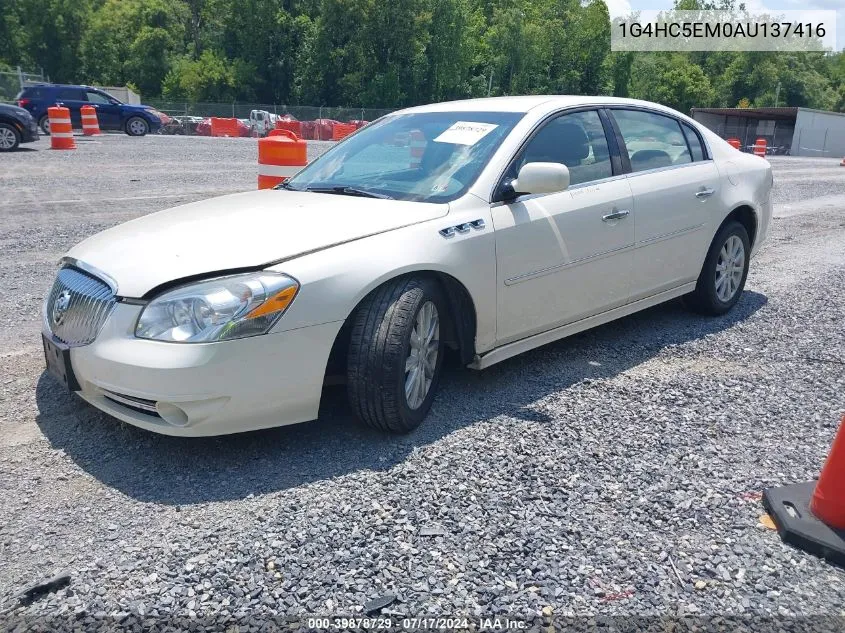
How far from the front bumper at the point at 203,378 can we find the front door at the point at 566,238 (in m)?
1.19

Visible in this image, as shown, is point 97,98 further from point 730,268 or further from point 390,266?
point 390,266

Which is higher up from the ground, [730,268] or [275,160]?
[275,160]

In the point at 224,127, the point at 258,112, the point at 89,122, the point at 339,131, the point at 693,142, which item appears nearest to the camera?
the point at 693,142

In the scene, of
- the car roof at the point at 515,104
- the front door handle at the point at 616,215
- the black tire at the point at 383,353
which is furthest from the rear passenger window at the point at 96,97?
the black tire at the point at 383,353

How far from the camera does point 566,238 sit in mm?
4289

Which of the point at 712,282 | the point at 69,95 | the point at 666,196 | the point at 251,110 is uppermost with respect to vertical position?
the point at 69,95

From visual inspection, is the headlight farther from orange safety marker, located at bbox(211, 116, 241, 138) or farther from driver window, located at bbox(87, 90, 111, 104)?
orange safety marker, located at bbox(211, 116, 241, 138)

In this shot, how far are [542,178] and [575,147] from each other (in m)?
0.83

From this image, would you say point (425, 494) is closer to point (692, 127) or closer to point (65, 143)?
point (692, 127)

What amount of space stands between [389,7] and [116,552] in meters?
59.4

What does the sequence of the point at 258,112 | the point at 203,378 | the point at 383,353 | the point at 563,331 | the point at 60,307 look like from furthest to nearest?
the point at 258,112 < the point at 563,331 < the point at 60,307 < the point at 383,353 < the point at 203,378

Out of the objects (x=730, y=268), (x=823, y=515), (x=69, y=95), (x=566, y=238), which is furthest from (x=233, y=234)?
(x=69, y=95)

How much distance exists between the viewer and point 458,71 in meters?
62.3

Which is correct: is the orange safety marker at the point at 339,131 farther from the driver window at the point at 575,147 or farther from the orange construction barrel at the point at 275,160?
the driver window at the point at 575,147
